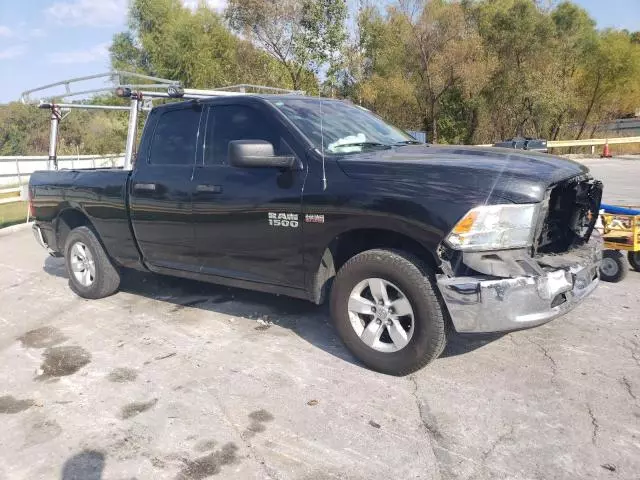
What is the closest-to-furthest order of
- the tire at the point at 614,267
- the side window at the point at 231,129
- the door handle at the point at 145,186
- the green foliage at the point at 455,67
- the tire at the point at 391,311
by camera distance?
the tire at the point at 391,311, the side window at the point at 231,129, the door handle at the point at 145,186, the tire at the point at 614,267, the green foliage at the point at 455,67

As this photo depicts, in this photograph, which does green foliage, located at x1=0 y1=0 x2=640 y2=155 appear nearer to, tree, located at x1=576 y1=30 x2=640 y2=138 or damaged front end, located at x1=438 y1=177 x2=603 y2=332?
tree, located at x1=576 y1=30 x2=640 y2=138

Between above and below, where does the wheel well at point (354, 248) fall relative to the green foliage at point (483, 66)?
below

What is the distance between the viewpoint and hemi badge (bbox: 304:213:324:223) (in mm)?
3850

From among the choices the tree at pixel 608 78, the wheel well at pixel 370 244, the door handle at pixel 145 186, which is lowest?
the wheel well at pixel 370 244

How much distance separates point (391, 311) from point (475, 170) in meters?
1.05

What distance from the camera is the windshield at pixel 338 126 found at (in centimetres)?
418

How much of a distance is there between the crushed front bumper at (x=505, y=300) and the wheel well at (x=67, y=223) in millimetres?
4337

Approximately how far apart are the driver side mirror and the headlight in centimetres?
132

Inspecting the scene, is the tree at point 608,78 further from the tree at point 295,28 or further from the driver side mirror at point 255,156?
the driver side mirror at point 255,156

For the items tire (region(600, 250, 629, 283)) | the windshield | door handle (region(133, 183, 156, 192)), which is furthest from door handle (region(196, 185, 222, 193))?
tire (region(600, 250, 629, 283))

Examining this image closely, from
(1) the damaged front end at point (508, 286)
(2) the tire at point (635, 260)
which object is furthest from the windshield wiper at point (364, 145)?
(2) the tire at point (635, 260)

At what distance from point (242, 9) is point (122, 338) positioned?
2128cm

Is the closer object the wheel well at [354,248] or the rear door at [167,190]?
the wheel well at [354,248]

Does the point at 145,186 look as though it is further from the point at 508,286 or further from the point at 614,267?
the point at 614,267
